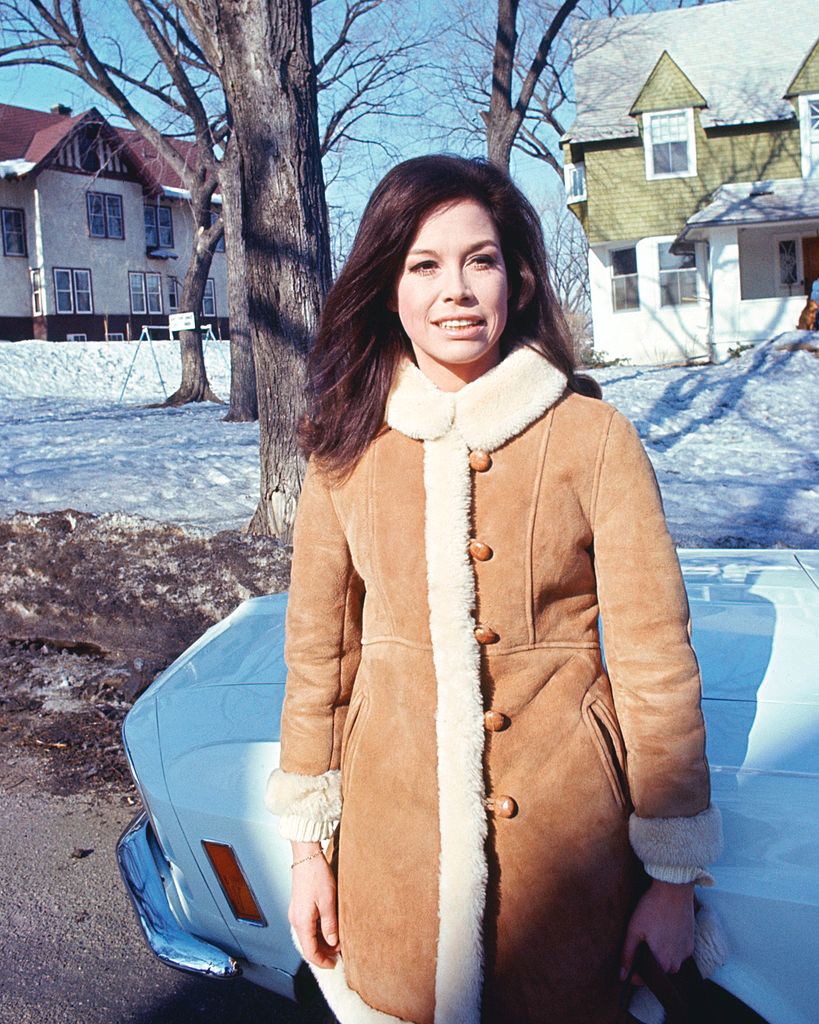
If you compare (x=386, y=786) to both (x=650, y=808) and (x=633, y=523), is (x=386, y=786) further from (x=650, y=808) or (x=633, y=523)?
(x=633, y=523)

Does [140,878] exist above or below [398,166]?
below

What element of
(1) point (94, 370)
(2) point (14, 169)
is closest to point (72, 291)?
(2) point (14, 169)

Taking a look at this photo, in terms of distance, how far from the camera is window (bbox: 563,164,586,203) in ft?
81.7

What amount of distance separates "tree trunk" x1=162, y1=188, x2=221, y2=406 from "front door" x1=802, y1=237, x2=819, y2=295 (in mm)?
13380

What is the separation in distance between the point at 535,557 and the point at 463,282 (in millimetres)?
453

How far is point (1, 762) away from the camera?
14.3 feet

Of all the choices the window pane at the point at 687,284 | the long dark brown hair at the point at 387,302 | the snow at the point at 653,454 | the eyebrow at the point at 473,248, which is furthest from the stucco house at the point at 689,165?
the eyebrow at the point at 473,248

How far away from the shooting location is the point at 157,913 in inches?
95.3

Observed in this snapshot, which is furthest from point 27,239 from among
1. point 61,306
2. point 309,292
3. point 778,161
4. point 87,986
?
point 87,986

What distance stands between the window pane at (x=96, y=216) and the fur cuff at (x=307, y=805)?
39598 mm

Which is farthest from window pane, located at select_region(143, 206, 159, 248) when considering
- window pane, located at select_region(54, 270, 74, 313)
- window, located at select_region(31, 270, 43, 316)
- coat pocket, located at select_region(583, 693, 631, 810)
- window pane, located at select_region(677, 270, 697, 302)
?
coat pocket, located at select_region(583, 693, 631, 810)

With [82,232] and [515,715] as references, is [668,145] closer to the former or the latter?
[82,232]

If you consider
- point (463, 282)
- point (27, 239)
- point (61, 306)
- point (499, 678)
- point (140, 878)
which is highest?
point (27, 239)

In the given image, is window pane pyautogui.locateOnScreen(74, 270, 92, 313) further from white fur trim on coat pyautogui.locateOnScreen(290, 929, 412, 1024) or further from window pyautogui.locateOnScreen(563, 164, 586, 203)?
white fur trim on coat pyautogui.locateOnScreen(290, 929, 412, 1024)
